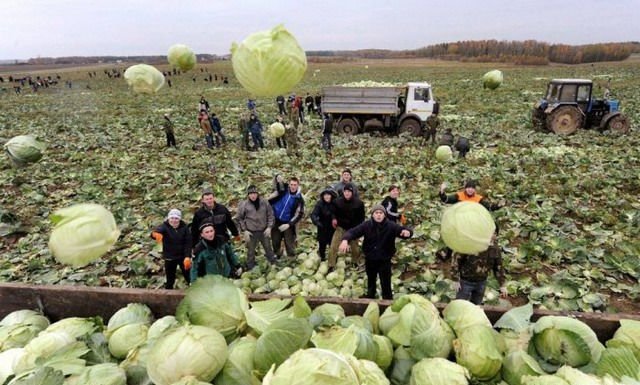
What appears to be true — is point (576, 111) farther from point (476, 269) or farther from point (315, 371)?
point (315, 371)

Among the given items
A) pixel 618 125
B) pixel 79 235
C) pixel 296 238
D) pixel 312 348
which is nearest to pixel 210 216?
pixel 296 238

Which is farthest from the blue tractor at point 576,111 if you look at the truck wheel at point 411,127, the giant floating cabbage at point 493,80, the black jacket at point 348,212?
the black jacket at point 348,212

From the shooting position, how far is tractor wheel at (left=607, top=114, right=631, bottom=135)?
15.6 metres

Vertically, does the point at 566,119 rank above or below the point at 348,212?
above

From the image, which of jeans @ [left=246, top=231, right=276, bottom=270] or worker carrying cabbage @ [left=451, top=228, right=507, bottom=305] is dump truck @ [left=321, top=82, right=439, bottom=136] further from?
worker carrying cabbage @ [left=451, top=228, right=507, bottom=305]

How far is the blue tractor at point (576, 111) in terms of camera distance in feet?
51.9

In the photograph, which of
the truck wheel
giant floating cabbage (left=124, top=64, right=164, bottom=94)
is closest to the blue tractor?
the truck wheel

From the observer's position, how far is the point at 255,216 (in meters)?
6.29

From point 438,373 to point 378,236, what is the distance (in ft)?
9.03

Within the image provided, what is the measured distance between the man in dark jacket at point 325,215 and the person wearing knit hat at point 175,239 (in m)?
2.01

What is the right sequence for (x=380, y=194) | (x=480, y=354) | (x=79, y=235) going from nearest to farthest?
(x=480, y=354) → (x=79, y=235) → (x=380, y=194)

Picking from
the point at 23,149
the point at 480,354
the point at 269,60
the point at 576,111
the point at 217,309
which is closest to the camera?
the point at 269,60

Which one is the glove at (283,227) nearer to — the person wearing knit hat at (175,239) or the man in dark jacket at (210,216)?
the man in dark jacket at (210,216)

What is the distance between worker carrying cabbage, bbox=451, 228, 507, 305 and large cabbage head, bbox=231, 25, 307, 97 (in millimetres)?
3301
